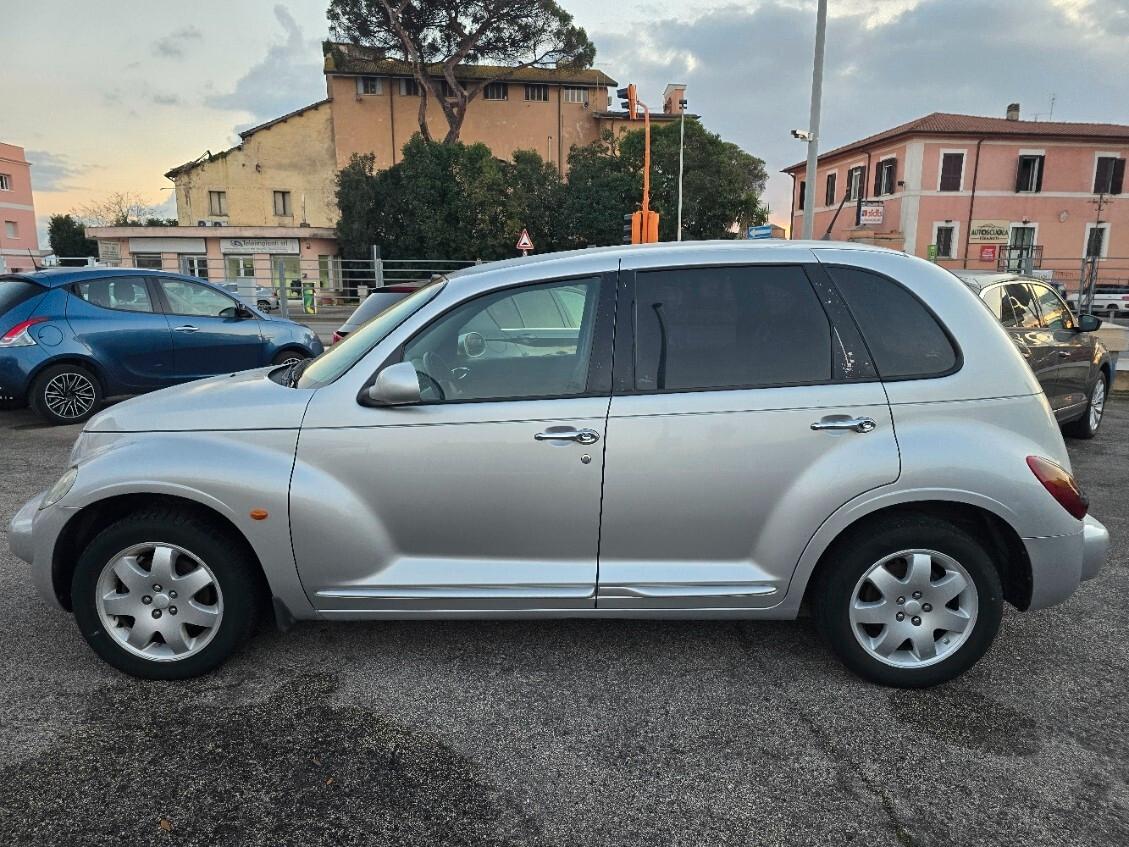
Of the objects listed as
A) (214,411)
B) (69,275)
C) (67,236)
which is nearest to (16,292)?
(69,275)

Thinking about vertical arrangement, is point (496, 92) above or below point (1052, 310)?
above

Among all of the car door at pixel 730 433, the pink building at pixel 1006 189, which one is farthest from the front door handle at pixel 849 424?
the pink building at pixel 1006 189

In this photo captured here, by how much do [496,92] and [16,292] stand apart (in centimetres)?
4645

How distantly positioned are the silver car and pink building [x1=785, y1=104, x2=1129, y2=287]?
41357mm

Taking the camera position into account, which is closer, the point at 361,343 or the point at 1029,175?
the point at 361,343

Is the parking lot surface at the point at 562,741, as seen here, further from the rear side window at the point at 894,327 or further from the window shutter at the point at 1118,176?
the window shutter at the point at 1118,176

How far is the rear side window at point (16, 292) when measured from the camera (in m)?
7.64

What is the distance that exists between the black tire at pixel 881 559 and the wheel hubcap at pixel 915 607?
0.02m

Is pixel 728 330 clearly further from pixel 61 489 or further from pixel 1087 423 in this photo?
pixel 1087 423

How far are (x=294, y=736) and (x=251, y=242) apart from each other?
40.7 meters

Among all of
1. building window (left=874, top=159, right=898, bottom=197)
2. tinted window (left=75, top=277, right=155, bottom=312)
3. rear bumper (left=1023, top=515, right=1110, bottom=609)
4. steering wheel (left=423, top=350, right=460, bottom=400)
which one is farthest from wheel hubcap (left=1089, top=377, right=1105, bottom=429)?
building window (left=874, top=159, right=898, bottom=197)

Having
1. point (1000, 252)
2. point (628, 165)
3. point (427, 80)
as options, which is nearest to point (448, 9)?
point (427, 80)

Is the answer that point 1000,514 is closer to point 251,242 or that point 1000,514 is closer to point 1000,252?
point 251,242

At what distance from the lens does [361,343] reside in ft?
10.7
